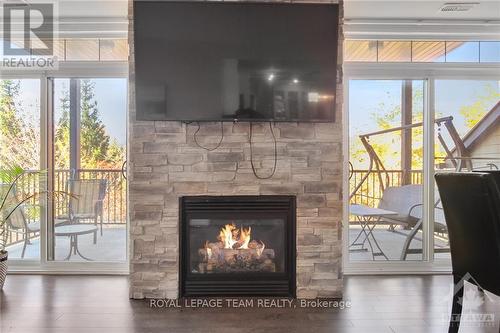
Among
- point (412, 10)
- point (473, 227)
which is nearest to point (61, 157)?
point (473, 227)

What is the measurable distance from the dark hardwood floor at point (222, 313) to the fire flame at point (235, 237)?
509 millimetres

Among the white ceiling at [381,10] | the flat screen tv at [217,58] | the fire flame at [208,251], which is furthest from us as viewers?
the white ceiling at [381,10]

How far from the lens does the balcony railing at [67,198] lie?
351 cm

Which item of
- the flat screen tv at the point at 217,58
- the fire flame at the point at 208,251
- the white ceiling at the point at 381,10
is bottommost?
the fire flame at the point at 208,251

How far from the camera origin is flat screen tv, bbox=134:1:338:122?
8.68ft

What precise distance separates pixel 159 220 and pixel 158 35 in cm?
144

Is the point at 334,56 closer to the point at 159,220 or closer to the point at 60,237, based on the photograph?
the point at 159,220

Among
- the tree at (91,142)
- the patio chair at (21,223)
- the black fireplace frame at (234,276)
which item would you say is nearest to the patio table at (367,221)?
the black fireplace frame at (234,276)

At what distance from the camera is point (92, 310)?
2621 millimetres

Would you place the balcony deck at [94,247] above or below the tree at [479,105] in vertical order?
below

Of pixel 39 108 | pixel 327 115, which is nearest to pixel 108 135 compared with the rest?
pixel 39 108

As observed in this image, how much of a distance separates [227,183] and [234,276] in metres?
0.77

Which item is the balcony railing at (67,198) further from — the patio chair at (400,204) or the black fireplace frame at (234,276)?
the patio chair at (400,204)

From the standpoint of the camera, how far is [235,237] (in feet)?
9.59
